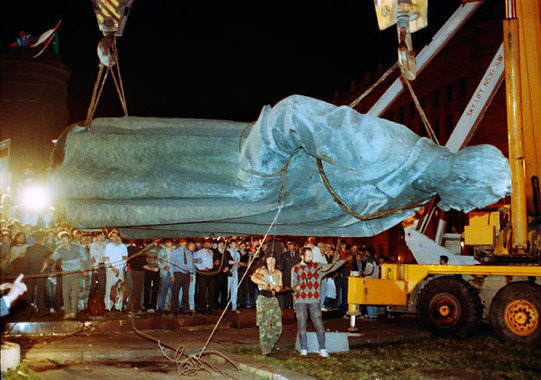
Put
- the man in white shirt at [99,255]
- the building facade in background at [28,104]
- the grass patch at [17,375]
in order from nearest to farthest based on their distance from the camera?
the grass patch at [17,375] < the man in white shirt at [99,255] < the building facade in background at [28,104]

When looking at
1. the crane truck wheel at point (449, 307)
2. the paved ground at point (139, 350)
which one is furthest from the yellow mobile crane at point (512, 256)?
the paved ground at point (139, 350)

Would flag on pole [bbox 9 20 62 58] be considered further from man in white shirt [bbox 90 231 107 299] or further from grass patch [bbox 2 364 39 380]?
grass patch [bbox 2 364 39 380]

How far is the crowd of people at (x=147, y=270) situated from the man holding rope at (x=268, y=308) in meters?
2.38

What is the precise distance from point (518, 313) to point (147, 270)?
10230mm

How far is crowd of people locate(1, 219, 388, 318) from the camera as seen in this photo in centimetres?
1542

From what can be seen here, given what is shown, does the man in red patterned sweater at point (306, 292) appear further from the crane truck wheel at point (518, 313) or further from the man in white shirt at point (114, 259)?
the man in white shirt at point (114, 259)

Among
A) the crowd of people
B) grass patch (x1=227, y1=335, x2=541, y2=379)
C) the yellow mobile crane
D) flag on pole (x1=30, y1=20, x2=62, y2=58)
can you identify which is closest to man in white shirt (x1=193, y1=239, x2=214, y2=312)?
the crowd of people

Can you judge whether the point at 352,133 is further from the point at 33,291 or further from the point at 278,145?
the point at 33,291

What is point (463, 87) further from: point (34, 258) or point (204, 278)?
point (34, 258)

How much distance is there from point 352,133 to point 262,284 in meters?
9.63

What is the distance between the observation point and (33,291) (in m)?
16.3

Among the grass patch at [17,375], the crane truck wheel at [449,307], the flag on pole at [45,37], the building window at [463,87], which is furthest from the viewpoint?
the building window at [463,87]

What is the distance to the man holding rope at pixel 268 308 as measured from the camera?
12219 mm

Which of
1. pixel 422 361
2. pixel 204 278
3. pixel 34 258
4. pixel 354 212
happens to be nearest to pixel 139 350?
pixel 34 258
